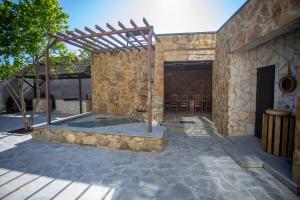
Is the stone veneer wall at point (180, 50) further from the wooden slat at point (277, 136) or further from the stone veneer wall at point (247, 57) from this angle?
the wooden slat at point (277, 136)

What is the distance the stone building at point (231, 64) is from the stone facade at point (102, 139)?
9.80ft

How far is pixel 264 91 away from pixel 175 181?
4261mm

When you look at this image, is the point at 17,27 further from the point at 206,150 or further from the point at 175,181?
the point at 206,150

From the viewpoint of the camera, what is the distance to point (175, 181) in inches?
125

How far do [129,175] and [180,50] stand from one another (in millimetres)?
5898

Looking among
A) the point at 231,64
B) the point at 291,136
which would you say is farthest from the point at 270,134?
the point at 231,64

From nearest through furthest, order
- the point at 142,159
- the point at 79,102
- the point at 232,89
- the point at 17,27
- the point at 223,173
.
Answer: the point at 223,173, the point at 142,159, the point at 232,89, the point at 17,27, the point at 79,102

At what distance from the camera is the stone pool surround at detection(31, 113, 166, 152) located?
4.59 metres

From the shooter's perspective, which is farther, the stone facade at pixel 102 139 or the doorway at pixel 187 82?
the doorway at pixel 187 82

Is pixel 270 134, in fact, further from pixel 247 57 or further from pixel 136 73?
pixel 136 73

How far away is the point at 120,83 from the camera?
8.83m

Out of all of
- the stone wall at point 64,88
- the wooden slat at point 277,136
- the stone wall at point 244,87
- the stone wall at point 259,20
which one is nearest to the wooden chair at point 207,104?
the stone wall at point 244,87

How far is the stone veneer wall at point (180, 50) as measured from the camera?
708 cm

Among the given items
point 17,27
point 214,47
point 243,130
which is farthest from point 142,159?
point 17,27
